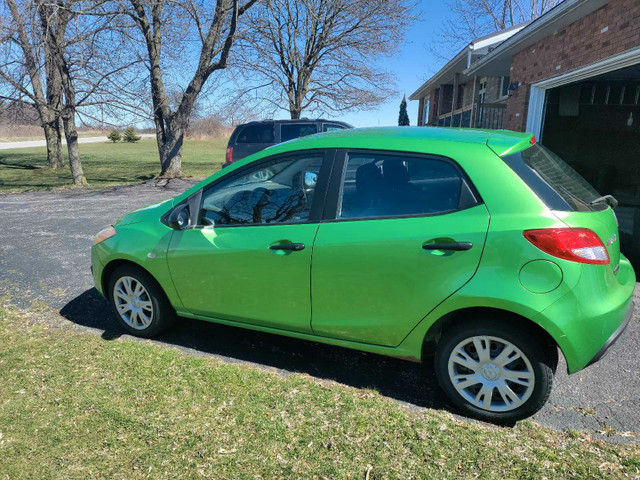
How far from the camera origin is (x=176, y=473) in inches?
87.2

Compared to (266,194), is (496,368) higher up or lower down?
lower down

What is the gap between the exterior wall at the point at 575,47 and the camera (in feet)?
Answer: 19.6

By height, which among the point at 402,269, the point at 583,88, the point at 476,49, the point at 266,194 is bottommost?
the point at 402,269

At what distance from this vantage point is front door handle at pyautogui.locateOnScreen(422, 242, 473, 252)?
241cm

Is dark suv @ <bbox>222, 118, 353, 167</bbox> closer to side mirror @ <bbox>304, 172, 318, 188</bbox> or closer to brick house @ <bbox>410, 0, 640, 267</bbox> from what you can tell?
brick house @ <bbox>410, 0, 640, 267</bbox>

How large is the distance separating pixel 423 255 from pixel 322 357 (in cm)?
137

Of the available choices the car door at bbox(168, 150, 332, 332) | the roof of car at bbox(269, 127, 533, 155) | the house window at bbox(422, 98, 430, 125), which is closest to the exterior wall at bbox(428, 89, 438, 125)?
the house window at bbox(422, 98, 430, 125)

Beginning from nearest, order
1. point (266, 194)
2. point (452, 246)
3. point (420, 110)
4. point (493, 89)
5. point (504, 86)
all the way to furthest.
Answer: point (452, 246) < point (266, 194) < point (504, 86) < point (493, 89) < point (420, 110)

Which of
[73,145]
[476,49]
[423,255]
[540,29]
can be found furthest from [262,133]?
[423,255]

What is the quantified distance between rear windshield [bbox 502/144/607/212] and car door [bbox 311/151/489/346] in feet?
1.00

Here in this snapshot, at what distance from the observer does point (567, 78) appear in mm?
7707

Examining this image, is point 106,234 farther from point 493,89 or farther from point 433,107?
point 433,107

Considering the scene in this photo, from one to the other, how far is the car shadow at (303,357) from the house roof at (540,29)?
6454 millimetres

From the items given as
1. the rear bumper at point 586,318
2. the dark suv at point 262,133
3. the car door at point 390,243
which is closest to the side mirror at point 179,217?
the car door at point 390,243
